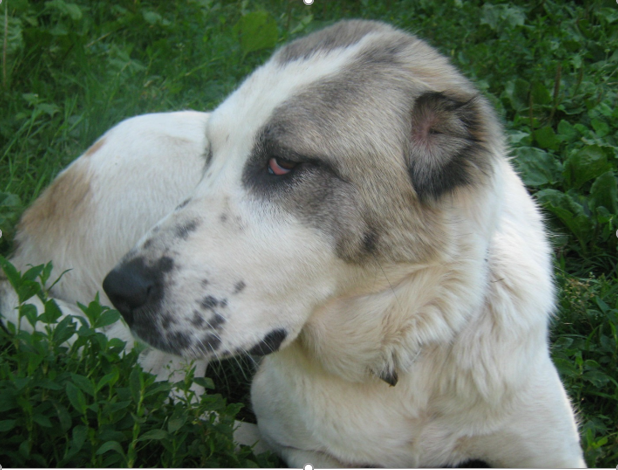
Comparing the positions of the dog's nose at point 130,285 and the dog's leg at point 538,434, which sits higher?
the dog's nose at point 130,285

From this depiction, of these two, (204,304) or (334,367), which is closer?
(204,304)

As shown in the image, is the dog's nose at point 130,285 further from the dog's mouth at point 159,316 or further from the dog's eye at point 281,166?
the dog's eye at point 281,166

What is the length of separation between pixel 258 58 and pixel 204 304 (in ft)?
8.56

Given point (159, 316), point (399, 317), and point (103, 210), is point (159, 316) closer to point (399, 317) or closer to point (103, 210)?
point (399, 317)

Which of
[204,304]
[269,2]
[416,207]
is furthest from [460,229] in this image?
[269,2]

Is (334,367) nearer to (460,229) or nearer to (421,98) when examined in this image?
(460,229)

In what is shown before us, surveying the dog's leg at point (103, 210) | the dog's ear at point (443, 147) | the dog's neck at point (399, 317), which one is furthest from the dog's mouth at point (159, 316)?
the dog's leg at point (103, 210)

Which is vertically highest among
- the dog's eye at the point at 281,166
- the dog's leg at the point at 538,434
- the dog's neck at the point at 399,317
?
the dog's eye at the point at 281,166

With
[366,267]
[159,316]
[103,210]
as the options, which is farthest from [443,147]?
[103,210]

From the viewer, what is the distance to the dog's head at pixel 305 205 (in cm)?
185

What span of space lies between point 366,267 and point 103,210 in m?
1.42

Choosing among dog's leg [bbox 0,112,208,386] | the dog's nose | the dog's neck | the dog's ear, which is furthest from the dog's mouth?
dog's leg [bbox 0,112,208,386]

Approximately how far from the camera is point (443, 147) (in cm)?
198

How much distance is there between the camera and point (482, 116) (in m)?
2.04
